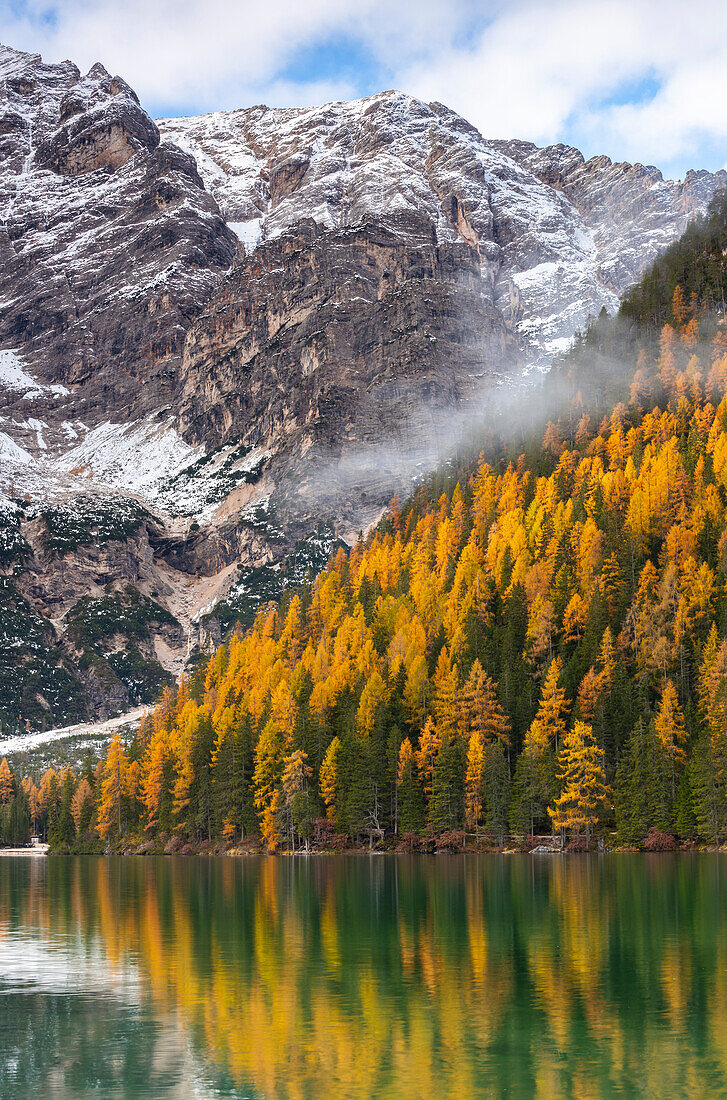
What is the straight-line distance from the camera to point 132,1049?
26.2 meters

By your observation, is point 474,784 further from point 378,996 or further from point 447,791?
point 378,996

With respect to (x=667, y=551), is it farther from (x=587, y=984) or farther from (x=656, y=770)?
(x=587, y=984)

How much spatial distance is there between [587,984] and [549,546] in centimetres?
9657

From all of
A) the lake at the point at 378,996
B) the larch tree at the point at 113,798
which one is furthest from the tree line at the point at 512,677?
the lake at the point at 378,996

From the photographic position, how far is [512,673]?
112 m

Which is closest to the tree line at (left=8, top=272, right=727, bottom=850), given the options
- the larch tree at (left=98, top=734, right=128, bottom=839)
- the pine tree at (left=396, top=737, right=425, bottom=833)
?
the pine tree at (left=396, top=737, right=425, bottom=833)

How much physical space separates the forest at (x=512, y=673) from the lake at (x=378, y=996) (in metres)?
39.0

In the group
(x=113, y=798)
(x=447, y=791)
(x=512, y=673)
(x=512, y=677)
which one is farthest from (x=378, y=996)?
(x=113, y=798)

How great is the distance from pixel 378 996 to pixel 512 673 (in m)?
82.8

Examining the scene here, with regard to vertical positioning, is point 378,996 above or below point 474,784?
below

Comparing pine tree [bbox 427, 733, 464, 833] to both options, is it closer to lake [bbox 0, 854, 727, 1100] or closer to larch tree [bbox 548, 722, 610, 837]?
larch tree [bbox 548, 722, 610, 837]

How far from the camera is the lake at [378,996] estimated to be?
2341 centimetres

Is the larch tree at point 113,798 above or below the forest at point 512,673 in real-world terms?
below

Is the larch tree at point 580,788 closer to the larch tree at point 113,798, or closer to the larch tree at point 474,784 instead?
the larch tree at point 474,784
